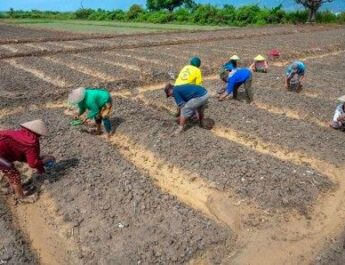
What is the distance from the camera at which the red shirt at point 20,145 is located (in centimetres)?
561

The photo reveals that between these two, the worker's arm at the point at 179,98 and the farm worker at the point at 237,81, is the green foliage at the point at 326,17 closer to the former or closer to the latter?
the farm worker at the point at 237,81

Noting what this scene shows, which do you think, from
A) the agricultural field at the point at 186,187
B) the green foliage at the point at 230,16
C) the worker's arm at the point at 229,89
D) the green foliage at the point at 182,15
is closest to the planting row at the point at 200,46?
the agricultural field at the point at 186,187

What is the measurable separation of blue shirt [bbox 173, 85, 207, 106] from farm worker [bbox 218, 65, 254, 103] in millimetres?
2232

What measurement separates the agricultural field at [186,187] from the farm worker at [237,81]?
277 millimetres

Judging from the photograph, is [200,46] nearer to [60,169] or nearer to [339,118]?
[339,118]

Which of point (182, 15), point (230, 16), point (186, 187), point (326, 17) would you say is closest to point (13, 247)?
point (186, 187)

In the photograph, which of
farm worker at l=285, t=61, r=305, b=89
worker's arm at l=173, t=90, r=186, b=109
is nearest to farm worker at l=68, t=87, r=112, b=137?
worker's arm at l=173, t=90, r=186, b=109

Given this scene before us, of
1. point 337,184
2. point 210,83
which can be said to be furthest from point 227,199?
point 210,83

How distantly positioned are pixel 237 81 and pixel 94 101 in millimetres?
3857

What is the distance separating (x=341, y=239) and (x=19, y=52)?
655 inches

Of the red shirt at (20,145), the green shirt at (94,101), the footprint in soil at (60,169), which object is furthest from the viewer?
the green shirt at (94,101)

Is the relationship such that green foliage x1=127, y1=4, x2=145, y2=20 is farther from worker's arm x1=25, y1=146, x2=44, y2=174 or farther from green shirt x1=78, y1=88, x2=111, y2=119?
worker's arm x1=25, y1=146, x2=44, y2=174

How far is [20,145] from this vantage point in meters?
5.64

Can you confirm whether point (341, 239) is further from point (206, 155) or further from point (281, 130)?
point (281, 130)
